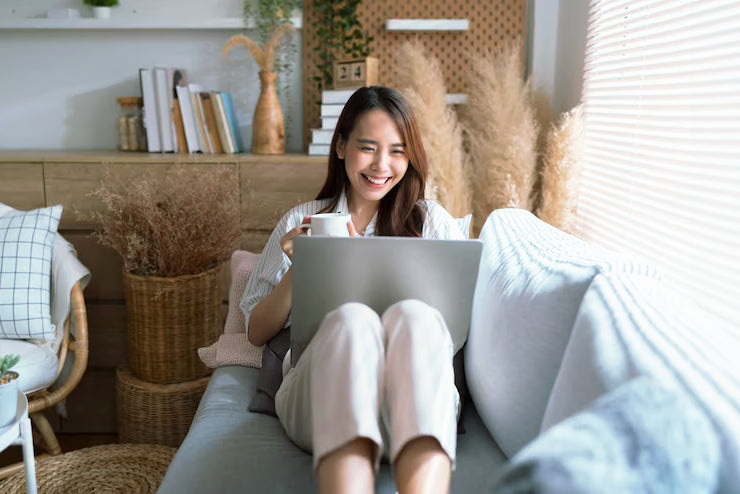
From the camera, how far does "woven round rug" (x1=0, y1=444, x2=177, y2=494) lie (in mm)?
1924

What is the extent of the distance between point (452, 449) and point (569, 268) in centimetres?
47

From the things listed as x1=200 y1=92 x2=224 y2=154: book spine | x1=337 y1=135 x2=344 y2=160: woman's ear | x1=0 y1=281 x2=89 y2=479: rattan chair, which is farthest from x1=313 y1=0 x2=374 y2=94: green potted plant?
x1=0 y1=281 x2=89 y2=479: rattan chair

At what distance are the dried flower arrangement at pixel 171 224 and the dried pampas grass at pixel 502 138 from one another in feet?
3.13

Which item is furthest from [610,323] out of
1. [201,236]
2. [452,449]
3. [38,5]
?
[38,5]

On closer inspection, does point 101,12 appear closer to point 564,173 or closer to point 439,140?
point 439,140

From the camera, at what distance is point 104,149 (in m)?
3.11

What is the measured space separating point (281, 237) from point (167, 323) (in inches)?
33.5

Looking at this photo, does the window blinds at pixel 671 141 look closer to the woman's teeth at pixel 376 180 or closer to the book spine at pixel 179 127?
the woman's teeth at pixel 376 180

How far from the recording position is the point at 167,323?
2.45 metres

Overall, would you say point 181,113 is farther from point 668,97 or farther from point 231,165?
point 668,97

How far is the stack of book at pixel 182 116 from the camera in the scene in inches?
113

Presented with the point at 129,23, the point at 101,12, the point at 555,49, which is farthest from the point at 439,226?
the point at 101,12

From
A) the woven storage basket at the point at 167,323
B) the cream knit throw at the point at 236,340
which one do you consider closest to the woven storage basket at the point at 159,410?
the woven storage basket at the point at 167,323

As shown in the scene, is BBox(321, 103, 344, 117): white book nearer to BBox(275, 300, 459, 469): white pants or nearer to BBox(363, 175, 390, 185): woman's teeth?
BBox(363, 175, 390, 185): woman's teeth
